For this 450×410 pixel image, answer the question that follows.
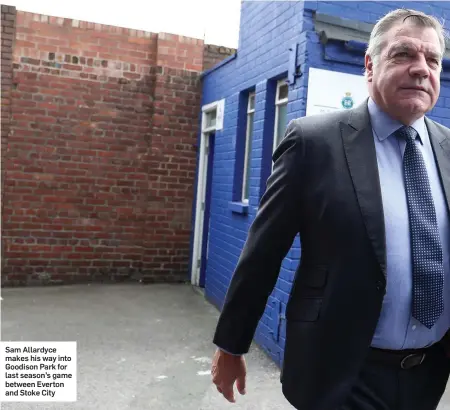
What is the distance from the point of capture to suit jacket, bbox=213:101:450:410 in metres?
1.72

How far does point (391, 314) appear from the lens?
1.76 metres

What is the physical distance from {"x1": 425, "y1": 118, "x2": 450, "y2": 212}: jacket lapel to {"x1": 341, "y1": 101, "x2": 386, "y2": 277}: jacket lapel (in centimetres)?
28

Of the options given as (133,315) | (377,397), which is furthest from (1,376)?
(377,397)

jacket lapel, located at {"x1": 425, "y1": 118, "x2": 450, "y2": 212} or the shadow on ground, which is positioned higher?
jacket lapel, located at {"x1": 425, "y1": 118, "x2": 450, "y2": 212}

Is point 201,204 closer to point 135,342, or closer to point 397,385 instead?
point 135,342

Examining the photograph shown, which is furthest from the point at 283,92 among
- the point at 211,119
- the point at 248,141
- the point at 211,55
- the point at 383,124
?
the point at 383,124

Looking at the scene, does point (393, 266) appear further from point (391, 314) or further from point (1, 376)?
point (1, 376)

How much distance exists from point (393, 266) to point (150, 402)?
296cm

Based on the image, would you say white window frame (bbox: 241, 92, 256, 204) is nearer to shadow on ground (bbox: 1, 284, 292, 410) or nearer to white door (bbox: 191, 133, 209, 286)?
white door (bbox: 191, 133, 209, 286)

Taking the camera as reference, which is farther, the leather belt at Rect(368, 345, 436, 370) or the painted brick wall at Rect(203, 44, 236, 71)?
the painted brick wall at Rect(203, 44, 236, 71)

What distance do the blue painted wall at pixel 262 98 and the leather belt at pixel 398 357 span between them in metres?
3.04

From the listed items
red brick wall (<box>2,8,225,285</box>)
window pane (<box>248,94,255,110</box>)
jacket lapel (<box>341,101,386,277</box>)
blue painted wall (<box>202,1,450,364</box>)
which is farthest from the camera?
red brick wall (<box>2,8,225,285</box>)

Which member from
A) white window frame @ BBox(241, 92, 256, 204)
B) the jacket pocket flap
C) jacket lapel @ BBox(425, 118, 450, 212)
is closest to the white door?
white window frame @ BBox(241, 92, 256, 204)

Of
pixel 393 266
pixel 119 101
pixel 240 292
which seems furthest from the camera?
pixel 119 101
